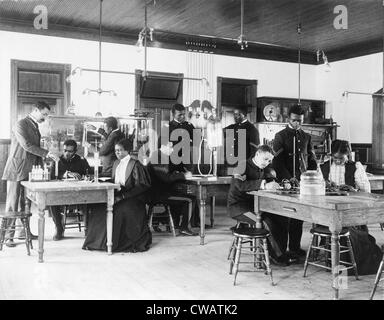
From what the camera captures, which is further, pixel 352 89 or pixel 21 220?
pixel 352 89

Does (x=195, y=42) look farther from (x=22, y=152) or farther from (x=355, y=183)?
(x=355, y=183)

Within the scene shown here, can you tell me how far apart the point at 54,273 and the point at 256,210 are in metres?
2.17

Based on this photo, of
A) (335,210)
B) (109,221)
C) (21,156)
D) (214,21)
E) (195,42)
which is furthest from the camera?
(195,42)

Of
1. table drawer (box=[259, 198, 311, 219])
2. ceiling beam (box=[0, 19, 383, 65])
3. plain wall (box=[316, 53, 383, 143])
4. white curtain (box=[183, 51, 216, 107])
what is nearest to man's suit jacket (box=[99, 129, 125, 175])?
ceiling beam (box=[0, 19, 383, 65])

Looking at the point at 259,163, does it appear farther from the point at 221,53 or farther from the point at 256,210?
the point at 221,53

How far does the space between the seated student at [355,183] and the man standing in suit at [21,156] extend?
12.2 ft

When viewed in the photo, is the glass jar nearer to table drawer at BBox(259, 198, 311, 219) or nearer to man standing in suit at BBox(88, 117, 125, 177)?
table drawer at BBox(259, 198, 311, 219)

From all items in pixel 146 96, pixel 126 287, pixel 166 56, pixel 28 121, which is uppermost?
pixel 166 56

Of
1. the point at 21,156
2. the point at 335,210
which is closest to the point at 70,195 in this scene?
the point at 21,156

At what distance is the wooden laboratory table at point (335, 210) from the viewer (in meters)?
3.69

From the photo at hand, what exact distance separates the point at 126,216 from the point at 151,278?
56.4 inches

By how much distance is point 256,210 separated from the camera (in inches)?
186

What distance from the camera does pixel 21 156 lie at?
625cm
